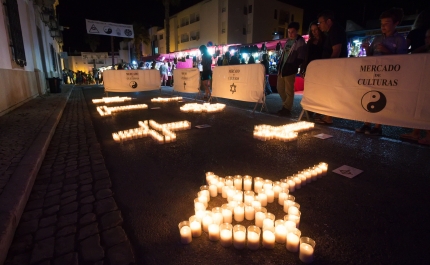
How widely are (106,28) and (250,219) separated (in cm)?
2342

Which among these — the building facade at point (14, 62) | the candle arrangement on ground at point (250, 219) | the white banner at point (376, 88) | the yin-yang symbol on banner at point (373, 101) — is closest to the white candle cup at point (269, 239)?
the candle arrangement on ground at point (250, 219)

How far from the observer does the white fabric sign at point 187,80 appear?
11.6 m

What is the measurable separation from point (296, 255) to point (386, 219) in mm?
1032

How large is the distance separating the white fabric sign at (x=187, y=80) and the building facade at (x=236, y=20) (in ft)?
72.1

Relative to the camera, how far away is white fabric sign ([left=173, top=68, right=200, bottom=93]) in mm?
11648

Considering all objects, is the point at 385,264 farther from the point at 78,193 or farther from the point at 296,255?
the point at 78,193

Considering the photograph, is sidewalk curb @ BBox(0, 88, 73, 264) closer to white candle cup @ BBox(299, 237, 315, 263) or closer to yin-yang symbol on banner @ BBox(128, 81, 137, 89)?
white candle cup @ BBox(299, 237, 315, 263)

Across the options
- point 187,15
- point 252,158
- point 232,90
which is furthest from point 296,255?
point 187,15

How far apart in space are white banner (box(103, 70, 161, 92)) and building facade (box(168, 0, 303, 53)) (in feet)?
70.0

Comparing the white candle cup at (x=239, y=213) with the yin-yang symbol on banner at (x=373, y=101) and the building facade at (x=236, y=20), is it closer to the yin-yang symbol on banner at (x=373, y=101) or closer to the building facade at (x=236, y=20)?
the yin-yang symbol on banner at (x=373, y=101)

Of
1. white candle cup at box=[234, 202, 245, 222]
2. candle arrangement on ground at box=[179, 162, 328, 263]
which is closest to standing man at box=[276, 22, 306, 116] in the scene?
candle arrangement on ground at box=[179, 162, 328, 263]

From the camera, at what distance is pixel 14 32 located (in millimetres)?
9250

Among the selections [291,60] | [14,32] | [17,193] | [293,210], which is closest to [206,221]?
[293,210]

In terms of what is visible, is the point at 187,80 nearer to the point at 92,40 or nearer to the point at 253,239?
the point at 253,239
